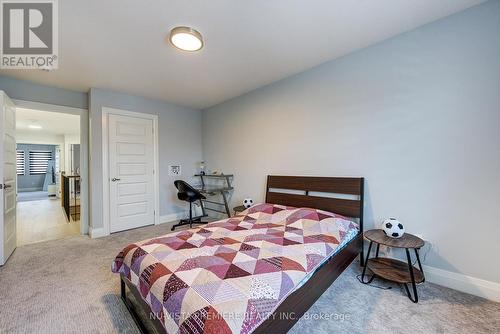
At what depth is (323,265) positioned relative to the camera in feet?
5.28

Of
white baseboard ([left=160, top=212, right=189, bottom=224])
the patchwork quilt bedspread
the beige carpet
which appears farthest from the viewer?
white baseboard ([left=160, top=212, right=189, bottom=224])

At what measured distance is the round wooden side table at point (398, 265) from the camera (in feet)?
5.79

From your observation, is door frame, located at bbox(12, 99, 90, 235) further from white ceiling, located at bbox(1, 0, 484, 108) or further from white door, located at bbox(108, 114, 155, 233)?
white ceiling, located at bbox(1, 0, 484, 108)

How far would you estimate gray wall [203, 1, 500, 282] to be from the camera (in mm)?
1753

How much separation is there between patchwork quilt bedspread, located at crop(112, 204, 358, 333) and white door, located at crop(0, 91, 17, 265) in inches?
78.9

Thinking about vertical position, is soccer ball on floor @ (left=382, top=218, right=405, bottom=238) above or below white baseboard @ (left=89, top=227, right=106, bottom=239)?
above

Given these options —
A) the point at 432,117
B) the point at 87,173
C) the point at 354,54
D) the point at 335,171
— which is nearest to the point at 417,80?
the point at 432,117

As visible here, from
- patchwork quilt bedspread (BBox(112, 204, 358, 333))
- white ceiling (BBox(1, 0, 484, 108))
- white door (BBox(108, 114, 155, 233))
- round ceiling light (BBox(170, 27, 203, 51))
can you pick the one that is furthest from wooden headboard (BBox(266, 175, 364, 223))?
white door (BBox(108, 114, 155, 233))

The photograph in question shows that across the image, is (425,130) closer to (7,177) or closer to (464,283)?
(464,283)

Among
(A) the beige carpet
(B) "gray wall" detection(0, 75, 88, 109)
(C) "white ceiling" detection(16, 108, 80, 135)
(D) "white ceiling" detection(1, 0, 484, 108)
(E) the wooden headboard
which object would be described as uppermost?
(C) "white ceiling" detection(16, 108, 80, 135)

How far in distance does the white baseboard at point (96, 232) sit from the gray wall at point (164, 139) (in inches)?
2.3

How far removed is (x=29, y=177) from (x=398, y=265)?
44.3 ft

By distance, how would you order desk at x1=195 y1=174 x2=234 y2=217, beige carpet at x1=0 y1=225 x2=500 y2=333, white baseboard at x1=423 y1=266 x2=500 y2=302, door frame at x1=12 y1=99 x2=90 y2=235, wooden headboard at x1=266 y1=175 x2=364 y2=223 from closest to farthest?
beige carpet at x1=0 y1=225 x2=500 y2=333, white baseboard at x1=423 y1=266 x2=500 y2=302, wooden headboard at x1=266 y1=175 x2=364 y2=223, door frame at x1=12 y1=99 x2=90 y2=235, desk at x1=195 y1=174 x2=234 y2=217

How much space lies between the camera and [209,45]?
2.25 metres
